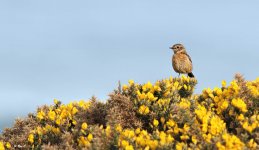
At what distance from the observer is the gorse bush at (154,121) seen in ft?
18.3

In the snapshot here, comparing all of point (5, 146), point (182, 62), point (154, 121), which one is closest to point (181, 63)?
point (182, 62)

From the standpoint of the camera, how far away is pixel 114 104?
6.89m

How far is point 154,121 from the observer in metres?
6.25

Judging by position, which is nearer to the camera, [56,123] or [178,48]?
[56,123]

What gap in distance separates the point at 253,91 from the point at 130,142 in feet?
8.70

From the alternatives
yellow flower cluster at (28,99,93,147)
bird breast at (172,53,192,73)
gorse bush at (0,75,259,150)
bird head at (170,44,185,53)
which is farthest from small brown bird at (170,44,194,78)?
yellow flower cluster at (28,99,93,147)

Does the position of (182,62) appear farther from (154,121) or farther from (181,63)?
(154,121)

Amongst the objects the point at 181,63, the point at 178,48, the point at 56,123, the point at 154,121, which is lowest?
the point at 154,121

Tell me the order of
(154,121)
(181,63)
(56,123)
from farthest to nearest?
(181,63), (56,123), (154,121)

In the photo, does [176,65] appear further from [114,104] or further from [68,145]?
[68,145]

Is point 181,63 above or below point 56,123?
above

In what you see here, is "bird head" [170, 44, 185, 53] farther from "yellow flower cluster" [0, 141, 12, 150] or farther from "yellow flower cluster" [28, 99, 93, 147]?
"yellow flower cluster" [0, 141, 12, 150]

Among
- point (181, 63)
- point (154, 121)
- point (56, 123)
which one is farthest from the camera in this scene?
point (181, 63)

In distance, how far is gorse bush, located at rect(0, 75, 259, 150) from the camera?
5.59 m
